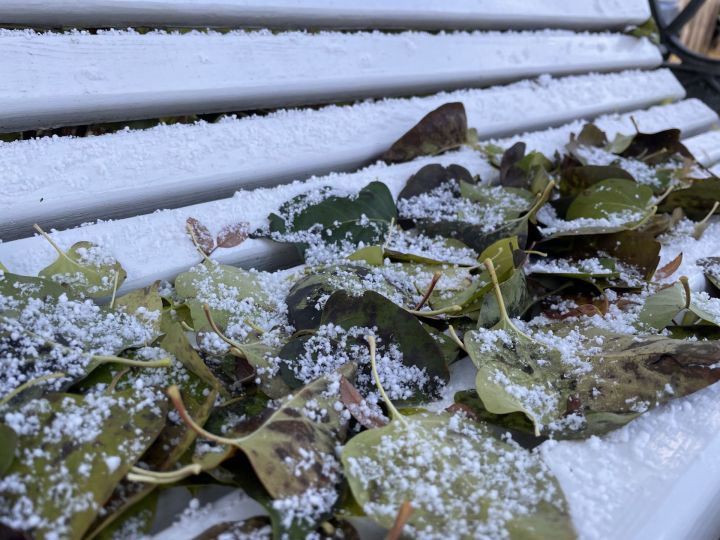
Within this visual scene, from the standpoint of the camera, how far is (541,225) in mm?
956

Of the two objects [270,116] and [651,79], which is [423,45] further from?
[651,79]

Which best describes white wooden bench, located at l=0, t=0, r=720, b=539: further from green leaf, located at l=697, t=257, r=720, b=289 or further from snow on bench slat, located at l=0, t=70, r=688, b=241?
green leaf, located at l=697, t=257, r=720, b=289

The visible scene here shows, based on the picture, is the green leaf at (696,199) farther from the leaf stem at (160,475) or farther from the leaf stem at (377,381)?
the leaf stem at (160,475)

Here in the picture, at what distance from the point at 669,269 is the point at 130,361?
699 mm

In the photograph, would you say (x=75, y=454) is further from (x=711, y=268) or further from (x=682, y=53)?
(x=682, y=53)

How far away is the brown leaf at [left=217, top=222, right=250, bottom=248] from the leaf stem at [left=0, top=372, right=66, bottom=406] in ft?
1.02

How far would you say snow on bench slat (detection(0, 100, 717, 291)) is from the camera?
2.16 feet

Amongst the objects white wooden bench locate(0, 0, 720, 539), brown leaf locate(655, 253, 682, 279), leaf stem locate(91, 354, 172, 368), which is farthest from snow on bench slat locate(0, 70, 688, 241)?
brown leaf locate(655, 253, 682, 279)

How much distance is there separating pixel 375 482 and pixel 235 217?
45 cm

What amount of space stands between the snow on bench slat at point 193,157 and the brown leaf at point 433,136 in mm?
29

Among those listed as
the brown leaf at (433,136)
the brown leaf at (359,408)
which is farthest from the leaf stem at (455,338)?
the brown leaf at (433,136)

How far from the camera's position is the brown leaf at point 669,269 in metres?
0.84

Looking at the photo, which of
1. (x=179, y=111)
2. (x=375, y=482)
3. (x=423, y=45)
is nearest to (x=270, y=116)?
(x=179, y=111)

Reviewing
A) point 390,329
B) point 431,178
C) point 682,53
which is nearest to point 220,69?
point 431,178
